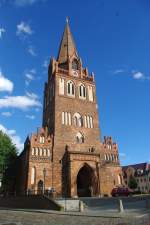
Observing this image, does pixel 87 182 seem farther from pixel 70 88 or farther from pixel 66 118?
pixel 70 88

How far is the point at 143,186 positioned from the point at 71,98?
171 feet

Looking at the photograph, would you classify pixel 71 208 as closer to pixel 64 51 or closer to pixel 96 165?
pixel 96 165

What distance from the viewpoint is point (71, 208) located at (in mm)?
23391

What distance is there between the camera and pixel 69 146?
1582 inches

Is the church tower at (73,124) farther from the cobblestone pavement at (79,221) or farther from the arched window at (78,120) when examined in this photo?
the cobblestone pavement at (79,221)

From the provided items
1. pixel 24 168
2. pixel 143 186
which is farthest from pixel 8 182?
pixel 143 186

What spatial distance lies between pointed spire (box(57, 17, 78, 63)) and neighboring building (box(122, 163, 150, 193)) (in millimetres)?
49375

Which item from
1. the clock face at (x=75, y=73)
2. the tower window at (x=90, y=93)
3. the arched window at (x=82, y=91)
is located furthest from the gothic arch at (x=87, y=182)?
the clock face at (x=75, y=73)

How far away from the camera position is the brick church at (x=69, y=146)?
36.9m

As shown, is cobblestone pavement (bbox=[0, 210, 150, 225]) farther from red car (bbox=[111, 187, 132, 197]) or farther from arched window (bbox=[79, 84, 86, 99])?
arched window (bbox=[79, 84, 86, 99])

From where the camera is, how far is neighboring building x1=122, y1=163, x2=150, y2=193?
81.9 metres

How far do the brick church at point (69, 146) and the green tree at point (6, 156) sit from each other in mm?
1644

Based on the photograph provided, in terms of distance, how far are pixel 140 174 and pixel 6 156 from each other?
58.2 meters

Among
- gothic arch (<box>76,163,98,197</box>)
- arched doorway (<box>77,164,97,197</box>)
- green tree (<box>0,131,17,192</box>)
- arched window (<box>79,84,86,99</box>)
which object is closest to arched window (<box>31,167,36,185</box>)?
green tree (<box>0,131,17,192</box>)
